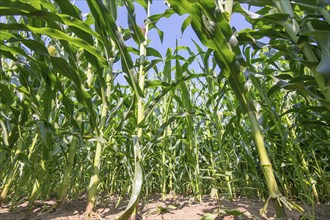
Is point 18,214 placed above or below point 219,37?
below

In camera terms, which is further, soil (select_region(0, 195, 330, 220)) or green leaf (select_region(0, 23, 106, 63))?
soil (select_region(0, 195, 330, 220))

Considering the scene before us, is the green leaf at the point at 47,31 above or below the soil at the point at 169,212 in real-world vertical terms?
→ above

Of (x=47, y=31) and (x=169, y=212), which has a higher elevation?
(x=47, y=31)

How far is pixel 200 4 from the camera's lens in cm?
91

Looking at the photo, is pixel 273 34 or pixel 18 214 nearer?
pixel 273 34

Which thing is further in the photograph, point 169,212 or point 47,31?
point 169,212

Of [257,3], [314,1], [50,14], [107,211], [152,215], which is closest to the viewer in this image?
[50,14]

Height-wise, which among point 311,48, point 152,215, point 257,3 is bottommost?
point 152,215

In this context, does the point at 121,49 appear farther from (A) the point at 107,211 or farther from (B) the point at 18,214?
(B) the point at 18,214

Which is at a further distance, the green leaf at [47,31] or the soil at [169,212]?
the soil at [169,212]

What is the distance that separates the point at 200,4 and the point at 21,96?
1028 millimetres

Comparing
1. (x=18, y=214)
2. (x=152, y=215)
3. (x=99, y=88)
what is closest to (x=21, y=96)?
(x=99, y=88)

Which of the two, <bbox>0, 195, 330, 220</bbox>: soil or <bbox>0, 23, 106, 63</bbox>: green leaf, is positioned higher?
<bbox>0, 23, 106, 63</bbox>: green leaf

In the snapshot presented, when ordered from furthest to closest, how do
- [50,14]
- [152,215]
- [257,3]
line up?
[152,215]
[257,3]
[50,14]
